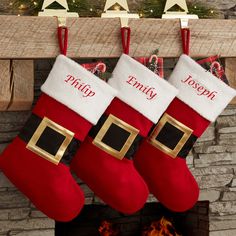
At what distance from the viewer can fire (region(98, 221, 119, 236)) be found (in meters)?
2.53

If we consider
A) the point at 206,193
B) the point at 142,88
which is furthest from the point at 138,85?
the point at 206,193

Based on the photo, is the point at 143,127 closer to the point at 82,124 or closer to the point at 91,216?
the point at 82,124

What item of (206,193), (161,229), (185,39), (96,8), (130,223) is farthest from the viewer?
(130,223)

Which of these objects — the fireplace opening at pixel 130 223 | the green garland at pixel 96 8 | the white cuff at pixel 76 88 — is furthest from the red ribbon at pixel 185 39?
the fireplace opening at pixel 130 223

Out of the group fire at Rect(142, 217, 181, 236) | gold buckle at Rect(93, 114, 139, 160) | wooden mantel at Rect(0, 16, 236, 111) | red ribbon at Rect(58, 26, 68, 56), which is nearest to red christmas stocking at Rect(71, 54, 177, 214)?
gold buckle at Rect(93, 114, 139, 160)

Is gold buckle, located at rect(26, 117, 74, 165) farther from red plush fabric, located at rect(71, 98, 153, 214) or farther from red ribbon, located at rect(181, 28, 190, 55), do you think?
red ribbon, located at rect(181, 28, 190, 55)

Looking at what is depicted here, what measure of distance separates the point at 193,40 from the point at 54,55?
1.79ft

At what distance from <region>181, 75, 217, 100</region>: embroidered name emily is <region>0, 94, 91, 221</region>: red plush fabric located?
43 centimetres

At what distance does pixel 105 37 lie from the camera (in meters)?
1.87

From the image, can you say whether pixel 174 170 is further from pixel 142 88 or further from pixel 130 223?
pixel 130 223

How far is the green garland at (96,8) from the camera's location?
194 cm

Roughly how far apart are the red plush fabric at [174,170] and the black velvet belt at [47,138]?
1.18 feet

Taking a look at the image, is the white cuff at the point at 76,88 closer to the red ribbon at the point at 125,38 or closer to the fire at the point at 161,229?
the red ribbon at the point at 125,38

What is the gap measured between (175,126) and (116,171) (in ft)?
0.97
